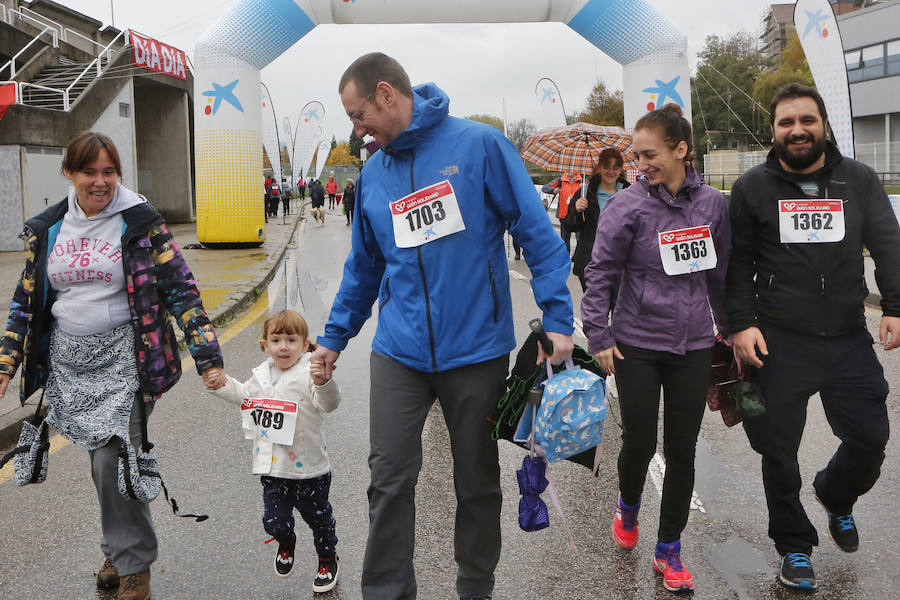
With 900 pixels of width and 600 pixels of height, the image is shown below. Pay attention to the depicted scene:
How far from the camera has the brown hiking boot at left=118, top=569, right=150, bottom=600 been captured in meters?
3.40

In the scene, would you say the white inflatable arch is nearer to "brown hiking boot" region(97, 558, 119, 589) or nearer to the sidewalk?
the sidewalk

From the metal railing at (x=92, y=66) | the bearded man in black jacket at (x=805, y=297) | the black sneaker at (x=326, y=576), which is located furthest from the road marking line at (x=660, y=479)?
the metal railing at (x=92, y=66)

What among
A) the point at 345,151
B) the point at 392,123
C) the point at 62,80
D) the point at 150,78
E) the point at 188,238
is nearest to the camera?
the point at 392,123

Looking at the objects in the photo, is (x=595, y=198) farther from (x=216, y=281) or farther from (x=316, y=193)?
(x=316, y=193)

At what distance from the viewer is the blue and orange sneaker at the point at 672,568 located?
347 cm

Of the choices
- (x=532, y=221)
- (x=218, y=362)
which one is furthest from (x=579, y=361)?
(x=218, y=362)

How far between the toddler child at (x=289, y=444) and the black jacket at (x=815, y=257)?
1744mm

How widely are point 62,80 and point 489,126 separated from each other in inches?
1090

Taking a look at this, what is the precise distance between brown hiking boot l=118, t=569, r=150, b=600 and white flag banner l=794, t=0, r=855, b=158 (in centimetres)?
1201

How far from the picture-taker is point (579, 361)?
3330mm

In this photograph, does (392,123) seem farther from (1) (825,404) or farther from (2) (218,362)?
(1) (825,404)

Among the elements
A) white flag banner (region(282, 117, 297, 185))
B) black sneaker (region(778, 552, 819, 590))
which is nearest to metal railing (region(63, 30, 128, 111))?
white flag banner (region(282, 117, 297, 185))

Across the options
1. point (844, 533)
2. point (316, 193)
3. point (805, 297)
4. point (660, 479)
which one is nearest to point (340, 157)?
point (316, 193)

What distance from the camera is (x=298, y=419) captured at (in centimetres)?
355
